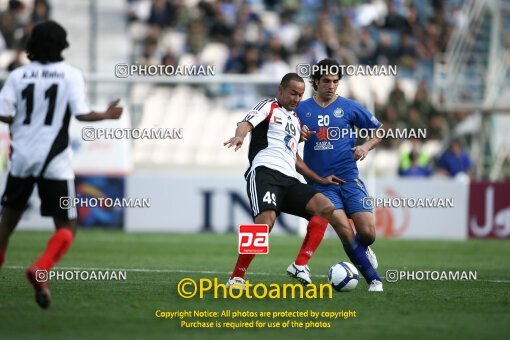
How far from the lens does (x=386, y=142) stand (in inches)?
1037

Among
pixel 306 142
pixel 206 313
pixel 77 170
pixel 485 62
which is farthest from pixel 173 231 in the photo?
pixel 206 313

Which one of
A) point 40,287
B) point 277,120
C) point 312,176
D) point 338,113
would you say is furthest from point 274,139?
point 40,287

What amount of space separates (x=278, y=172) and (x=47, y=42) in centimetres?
302

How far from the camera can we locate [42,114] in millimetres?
8812

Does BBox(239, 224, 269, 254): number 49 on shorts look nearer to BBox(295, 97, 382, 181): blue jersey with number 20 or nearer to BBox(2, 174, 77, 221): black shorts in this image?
BBox(295, 97, 382, 181): blue jersey with number 20

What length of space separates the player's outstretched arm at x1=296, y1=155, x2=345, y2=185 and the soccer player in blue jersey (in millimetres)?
13

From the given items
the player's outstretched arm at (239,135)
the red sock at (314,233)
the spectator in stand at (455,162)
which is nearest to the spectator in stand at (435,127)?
the spectator in stand at (455,162)

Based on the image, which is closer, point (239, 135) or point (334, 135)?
point (239, 135)

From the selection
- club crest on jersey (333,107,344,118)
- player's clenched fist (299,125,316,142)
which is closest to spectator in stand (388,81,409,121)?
club crest on jersey (333,107,344,118)

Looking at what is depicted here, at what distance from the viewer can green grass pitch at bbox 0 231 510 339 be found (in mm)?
7876

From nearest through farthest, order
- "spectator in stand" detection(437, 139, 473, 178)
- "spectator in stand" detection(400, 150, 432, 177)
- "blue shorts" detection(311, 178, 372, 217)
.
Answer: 1. "blue shorts" detection(311, 178, 372, 217)
2. "spectator in stand" detection(400, 150, 432, 177)
3. "spectator in stand" detection(437, 139, 473, 178)

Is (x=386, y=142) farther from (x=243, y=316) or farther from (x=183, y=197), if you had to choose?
(x=243, y=316)

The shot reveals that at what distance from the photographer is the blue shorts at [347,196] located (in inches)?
444

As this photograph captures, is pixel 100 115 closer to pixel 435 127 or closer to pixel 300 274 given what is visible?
pixel 300 274
